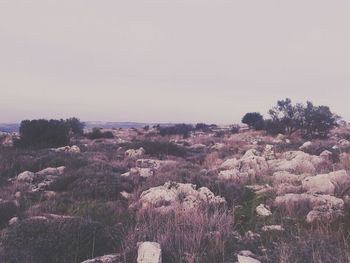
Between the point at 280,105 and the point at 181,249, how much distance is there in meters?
25.4

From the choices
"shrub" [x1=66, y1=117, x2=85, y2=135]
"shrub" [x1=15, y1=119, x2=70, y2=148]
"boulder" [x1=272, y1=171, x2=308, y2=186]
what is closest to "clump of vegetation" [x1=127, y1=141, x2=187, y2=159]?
"shrub" [x1=15, y1=119, x2=70, y2=148]

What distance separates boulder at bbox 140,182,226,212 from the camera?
22.1ft

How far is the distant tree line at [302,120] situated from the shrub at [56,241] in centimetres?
2157

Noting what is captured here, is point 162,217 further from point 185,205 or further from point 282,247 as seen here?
point 282,247

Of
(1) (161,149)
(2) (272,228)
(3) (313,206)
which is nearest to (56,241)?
(2) (272,228)

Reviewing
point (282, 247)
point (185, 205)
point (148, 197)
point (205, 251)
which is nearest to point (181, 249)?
point (205, 251)

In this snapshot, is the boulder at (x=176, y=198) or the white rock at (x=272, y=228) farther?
the boulder at (x=176, y=198)

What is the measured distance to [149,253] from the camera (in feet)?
13.6

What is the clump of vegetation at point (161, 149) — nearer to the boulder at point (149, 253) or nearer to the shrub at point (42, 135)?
the shrub at point (42, 135)

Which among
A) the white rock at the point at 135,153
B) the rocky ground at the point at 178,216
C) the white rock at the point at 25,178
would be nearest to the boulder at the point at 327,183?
the rocky ground at the point at 178,216

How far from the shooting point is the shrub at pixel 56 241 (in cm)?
455

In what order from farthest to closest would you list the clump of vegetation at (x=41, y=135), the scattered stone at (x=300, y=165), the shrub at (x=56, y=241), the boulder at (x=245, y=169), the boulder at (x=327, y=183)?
1. the clump of vegetation at (x=41, y=135)
2. the scattered stone at (x=300, y=165)
3. the boulder at (x=245, y=169)
4. the boulder at (x=327, y=183)
5. the shrub at (x=56, y=241)

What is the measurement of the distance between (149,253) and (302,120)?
23.5 meters

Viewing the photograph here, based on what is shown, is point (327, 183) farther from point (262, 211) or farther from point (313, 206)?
point (262, 211)
